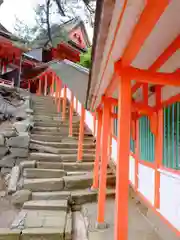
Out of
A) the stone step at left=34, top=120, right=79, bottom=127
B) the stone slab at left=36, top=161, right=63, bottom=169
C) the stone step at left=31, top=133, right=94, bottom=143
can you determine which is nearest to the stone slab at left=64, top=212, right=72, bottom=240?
the stone slab at left=36, top=161, right=63, bottom=169

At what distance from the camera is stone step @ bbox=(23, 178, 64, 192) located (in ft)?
15.7

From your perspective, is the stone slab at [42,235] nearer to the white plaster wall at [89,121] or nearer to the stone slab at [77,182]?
the stone slab at [77,182]

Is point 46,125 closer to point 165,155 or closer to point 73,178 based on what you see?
point 73,178

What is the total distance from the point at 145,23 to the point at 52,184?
4.27m

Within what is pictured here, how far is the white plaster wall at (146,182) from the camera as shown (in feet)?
11.6

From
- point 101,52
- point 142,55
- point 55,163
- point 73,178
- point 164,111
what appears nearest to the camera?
point 101,52

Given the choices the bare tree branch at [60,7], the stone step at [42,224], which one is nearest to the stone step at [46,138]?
the stone step at [42,224]

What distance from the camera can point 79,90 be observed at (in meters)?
4.77

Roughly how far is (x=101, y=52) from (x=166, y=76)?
67 cm

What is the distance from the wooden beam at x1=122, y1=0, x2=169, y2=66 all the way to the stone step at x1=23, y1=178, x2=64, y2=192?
12.7ft

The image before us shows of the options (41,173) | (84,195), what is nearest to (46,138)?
(41,173)

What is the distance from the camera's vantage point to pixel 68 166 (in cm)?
587

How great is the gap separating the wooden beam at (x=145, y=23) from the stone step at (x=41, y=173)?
4.21 meters

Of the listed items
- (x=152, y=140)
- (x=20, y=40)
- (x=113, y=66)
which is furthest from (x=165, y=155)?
(x=20, y=40)
